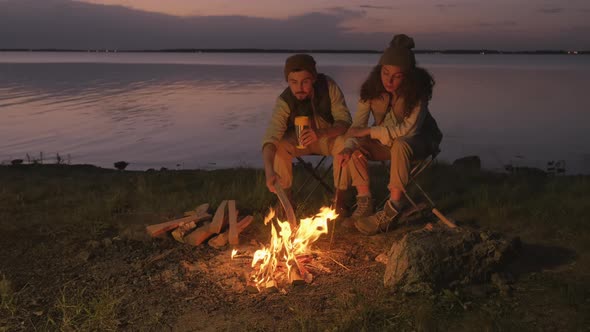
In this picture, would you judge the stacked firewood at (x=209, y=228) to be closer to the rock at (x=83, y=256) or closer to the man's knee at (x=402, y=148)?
the rock at (x=83, y=256)

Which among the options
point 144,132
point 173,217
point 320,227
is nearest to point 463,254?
point 320,227

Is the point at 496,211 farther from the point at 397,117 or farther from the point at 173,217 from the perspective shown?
the point at 173,217

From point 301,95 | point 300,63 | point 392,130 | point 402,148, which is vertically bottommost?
point 402,148

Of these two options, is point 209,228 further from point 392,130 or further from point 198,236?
point 392,130

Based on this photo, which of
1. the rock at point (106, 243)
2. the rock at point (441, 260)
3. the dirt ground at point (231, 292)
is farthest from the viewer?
the rock at point (106, 243)

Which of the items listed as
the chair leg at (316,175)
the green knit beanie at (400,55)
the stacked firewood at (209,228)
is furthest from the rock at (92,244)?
the green knit beanie at (400,55)

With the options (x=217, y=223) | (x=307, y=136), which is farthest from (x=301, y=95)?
(x=217, y=223)

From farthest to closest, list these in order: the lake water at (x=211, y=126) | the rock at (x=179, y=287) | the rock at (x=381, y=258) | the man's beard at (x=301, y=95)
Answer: the lake water at (x=211, y=126) < the man's beard at (x=301, y=95) < the rock at (x=381, y=258) < the rock at (x=179, y=287)

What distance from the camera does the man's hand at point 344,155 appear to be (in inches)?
153

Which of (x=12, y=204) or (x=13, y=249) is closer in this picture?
(x=13, y=249)

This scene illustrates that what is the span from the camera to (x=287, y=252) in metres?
3.29

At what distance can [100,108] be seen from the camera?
55.6 ft

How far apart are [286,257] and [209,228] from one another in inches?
31.4

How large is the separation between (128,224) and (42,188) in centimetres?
166
